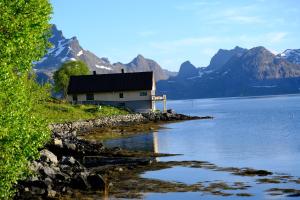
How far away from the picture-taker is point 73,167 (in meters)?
41.4

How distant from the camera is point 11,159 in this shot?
2525 centimetres

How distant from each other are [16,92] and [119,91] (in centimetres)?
9958

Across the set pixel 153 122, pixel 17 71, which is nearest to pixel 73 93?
pixel 153 122

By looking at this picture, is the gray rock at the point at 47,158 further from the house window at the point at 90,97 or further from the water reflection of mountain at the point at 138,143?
the house window at the point at 90,97

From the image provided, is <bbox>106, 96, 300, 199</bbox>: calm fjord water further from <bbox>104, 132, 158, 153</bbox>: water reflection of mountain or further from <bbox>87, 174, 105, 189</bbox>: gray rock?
<bbox>87, 174, 105, 189</bbox>: gray rock

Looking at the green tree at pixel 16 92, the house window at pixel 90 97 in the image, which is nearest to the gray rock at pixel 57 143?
the green tree at pixel 16 92

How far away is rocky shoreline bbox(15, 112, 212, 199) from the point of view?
3409cm

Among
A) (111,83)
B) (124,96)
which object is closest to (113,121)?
(124,96)

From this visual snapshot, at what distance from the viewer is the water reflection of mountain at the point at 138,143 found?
2496 inches

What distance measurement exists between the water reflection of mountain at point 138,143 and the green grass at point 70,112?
15.6 meters

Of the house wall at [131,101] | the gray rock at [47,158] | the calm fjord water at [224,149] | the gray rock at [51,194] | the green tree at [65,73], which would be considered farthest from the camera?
the green tree at [65,73]

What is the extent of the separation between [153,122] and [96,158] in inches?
2531

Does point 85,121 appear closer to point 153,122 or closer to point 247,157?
point 153,122

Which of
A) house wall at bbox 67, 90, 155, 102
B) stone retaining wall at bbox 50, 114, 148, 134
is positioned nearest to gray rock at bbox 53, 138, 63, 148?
stone retaining wall at bbox 50, 114, 148, 134
